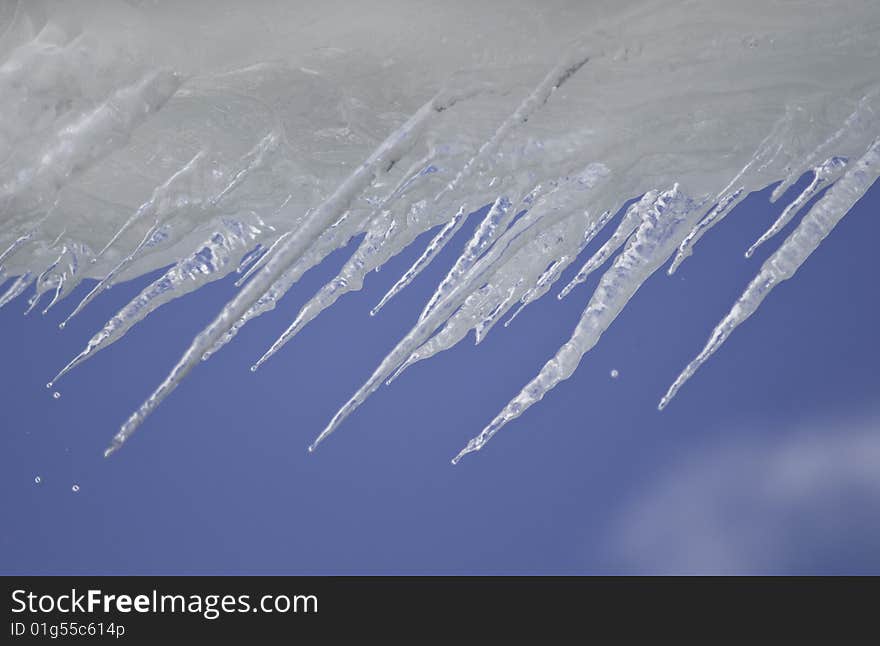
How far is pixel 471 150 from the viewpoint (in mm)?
1222

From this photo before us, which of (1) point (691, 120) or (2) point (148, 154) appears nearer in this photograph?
(1) point (691, 120)

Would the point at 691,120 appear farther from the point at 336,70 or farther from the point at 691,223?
the point at 336,70

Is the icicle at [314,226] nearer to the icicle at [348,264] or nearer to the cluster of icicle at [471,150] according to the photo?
the cluster of icicle at [471,150]

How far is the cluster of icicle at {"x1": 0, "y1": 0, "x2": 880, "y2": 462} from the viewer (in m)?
1.11

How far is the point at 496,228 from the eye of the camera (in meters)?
1.27

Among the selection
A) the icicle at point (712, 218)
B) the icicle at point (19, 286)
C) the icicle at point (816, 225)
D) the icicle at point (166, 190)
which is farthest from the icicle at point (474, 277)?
the icicle at point (19, 286)

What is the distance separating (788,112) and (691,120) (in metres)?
0.12

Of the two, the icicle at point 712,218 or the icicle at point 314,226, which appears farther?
the icicle at point 712,218

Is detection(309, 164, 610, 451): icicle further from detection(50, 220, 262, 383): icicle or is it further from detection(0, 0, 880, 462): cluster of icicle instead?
detection(50, 220, 262, 383): icicle

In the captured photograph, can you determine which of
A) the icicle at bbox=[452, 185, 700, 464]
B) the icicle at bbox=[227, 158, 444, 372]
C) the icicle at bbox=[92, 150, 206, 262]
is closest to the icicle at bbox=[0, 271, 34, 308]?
the icicle at bbox=[92, 150, 206, 262]

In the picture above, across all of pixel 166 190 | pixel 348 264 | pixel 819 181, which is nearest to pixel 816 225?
pixel 819 181

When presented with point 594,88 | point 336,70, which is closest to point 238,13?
point 336,70

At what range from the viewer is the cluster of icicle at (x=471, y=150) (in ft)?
3.65

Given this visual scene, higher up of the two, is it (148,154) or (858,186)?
(148,154)
